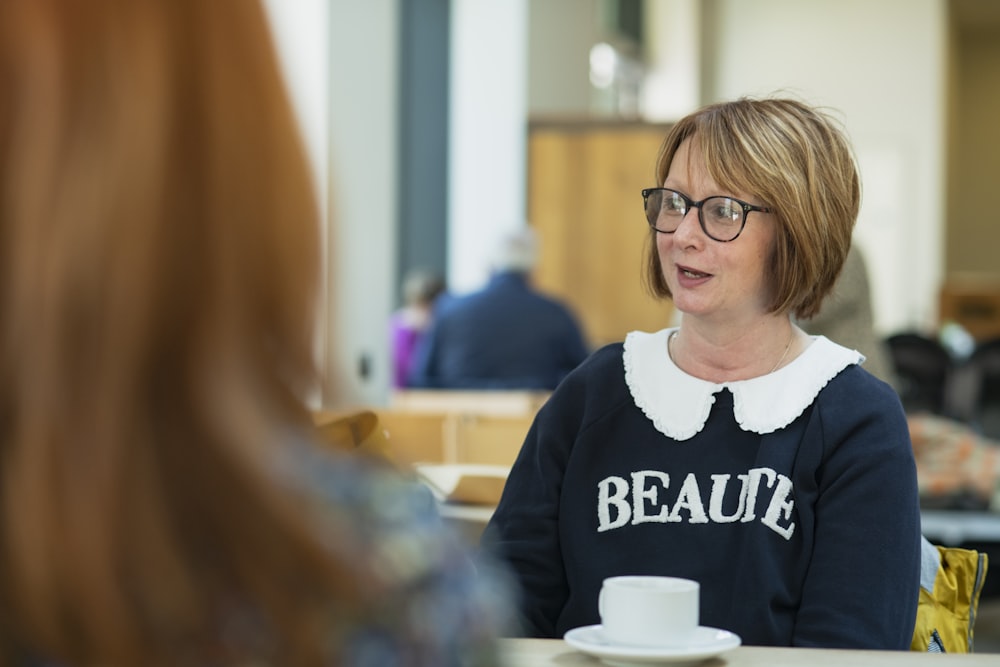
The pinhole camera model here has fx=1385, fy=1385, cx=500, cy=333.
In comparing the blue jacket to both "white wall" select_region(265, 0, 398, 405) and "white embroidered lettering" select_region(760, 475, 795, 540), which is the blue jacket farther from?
"white embroidered lettering" select_region(760, 475, 795, 540)

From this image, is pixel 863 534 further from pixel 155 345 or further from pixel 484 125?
pixel 484 125

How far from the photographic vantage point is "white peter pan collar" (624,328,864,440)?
169 centimetres

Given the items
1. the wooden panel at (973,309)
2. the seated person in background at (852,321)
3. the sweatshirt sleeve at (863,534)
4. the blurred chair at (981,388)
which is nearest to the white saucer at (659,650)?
the sweatshirt sleeve at (863,534)

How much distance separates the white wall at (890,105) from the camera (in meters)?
12.4

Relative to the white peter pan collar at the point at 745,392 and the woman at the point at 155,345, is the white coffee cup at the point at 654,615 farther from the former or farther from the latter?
the woman at the point at 155,345

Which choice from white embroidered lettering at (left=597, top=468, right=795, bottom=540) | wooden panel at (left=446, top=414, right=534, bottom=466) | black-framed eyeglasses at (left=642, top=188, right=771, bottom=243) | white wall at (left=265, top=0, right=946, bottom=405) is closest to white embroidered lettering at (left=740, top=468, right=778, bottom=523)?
white embroidered lettering at (left=597, top=468, right=795, bottom=540)

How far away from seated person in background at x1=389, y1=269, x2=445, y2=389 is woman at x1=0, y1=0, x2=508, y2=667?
6.38 m

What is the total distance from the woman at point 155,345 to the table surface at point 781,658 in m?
0.67

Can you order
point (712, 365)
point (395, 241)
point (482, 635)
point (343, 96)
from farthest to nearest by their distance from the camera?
point (395, 241), point (343, 96), point (712, 365), point (482, 635)

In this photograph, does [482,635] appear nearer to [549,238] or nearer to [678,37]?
[549,238]

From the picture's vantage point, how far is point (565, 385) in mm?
1803

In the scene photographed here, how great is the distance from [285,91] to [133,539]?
0.20 meters

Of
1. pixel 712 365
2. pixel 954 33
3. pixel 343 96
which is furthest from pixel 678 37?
pixel 712 365

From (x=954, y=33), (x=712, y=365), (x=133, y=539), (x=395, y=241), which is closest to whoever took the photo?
→ (x=133, y=539)
